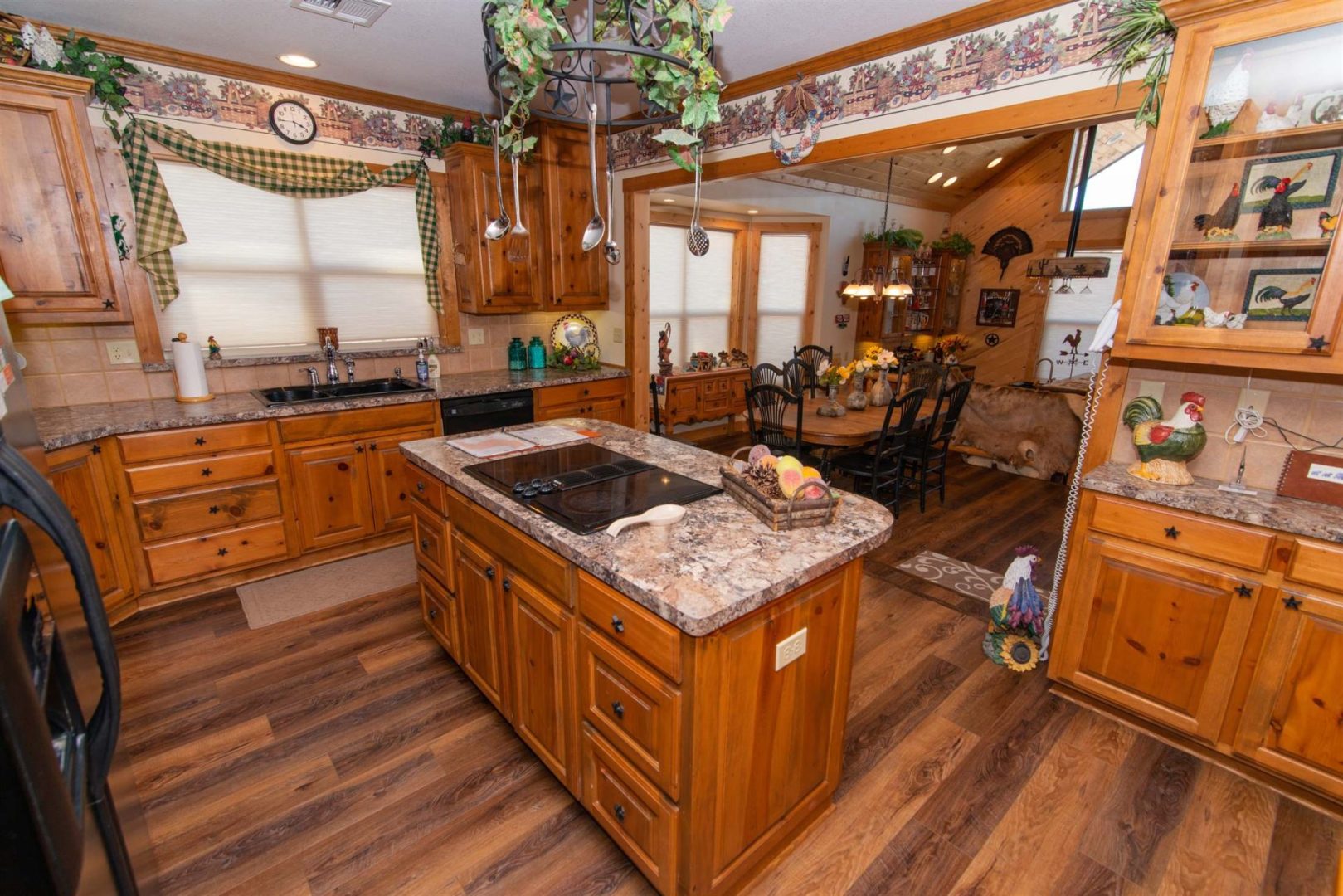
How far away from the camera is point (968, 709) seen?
2324 millimetres

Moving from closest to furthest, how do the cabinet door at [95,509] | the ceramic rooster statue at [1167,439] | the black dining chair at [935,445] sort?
the ceramic rooster statue at [1167,439] → the cabinet door at [95,509] → the black dining chair at [935,445]

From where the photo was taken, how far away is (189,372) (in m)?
3.12

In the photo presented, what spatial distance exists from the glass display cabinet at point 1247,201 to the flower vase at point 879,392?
2.42 meters

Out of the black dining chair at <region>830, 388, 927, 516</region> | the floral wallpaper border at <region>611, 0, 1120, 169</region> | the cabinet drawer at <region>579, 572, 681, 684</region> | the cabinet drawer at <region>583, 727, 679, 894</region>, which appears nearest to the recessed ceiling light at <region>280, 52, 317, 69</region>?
the floral wallpaper border at <region>611, 0, 1120, 169</region>

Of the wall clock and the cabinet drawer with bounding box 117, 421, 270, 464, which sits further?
the wall clock

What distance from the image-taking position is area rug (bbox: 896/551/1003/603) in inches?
128

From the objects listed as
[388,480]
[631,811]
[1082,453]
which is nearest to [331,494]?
[388,480]

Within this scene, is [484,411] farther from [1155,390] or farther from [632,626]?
[1155,390]

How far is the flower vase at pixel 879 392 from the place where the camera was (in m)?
4.51

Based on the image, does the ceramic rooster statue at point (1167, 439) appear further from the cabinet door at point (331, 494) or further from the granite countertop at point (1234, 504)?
the cabinet door at point (331, 494)

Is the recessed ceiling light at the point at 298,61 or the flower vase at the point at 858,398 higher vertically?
the recessed ceiling light at the point at 298,61

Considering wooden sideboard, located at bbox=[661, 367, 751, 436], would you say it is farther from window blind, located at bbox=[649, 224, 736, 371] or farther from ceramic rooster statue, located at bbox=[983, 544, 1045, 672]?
ceramic rooster statue, located at bbox=[983, 544, 1045, 672]

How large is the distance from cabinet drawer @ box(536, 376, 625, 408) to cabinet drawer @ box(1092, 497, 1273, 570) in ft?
9.99

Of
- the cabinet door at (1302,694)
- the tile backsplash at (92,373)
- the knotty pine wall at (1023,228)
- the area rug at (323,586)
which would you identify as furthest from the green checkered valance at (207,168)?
the knotty pine wall at (1023,228)
